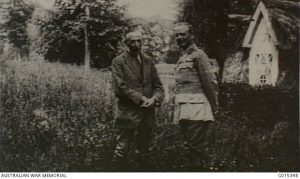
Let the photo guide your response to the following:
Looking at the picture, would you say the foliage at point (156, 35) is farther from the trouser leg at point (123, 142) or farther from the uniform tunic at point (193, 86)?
the trouser leg at point (123, 142)

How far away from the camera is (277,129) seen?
187 inches

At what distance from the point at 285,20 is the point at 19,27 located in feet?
8.06

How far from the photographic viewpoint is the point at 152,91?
184 inches

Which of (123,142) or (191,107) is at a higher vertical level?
(191,107)

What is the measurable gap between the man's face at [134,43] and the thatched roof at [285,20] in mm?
1235

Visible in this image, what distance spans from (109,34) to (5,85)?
1072 mm

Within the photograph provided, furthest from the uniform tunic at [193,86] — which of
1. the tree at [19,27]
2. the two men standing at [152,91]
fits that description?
the tree at [19,27]

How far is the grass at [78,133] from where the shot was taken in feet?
15.4

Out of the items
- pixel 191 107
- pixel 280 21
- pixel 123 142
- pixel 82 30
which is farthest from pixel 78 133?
pixel 280 21

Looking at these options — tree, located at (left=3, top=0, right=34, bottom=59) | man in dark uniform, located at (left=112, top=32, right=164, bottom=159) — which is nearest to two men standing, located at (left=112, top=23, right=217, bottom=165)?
man in dark uniform, located at (left=112, top=32, right=164, bottom=159)

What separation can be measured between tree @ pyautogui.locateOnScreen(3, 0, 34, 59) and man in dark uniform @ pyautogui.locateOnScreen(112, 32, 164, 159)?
85 cm

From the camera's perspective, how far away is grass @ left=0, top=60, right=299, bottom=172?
4695 mm

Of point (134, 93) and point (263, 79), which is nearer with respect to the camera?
point (134, 93)

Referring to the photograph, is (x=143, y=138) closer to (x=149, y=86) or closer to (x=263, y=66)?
(x=149, y=86)
